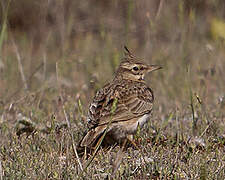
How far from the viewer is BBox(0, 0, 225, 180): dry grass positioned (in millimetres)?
3553

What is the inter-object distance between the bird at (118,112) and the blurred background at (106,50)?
42 cm

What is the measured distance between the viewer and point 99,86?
6.05 metres

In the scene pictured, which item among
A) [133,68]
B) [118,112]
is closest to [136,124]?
[118,112]

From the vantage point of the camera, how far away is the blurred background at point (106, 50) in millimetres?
5820

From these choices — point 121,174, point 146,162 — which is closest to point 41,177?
point 121,174

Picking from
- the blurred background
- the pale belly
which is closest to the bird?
the pale belly

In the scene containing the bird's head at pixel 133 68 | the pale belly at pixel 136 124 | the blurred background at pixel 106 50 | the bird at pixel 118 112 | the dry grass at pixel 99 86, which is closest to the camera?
the dry grass at pixel 99 86

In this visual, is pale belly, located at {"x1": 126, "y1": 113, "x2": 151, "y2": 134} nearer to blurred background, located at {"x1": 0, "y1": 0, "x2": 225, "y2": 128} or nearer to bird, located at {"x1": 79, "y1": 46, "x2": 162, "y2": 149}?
bird, located at {"x1": 79, "y1": 46, "x2": 162, "y2": 149}

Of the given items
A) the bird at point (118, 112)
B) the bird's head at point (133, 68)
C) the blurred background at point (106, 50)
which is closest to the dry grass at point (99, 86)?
the blurred background at point (106, 50)

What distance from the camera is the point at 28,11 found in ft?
36.2

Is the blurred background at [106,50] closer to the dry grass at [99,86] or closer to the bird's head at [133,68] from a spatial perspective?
the dry grass at [99,86]

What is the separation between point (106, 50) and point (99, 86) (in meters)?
1.76

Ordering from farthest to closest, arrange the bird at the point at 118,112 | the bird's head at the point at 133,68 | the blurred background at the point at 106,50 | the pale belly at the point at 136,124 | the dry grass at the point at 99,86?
the blurred background at the point at 106,50 < the bird's head at the point at 133,68 < the pale belly at the point at 136,124 < the bird at the point at 118,112 < the dry grass at the point at 99,86

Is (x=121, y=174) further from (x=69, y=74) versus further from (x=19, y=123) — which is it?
(x=69, y=74)
